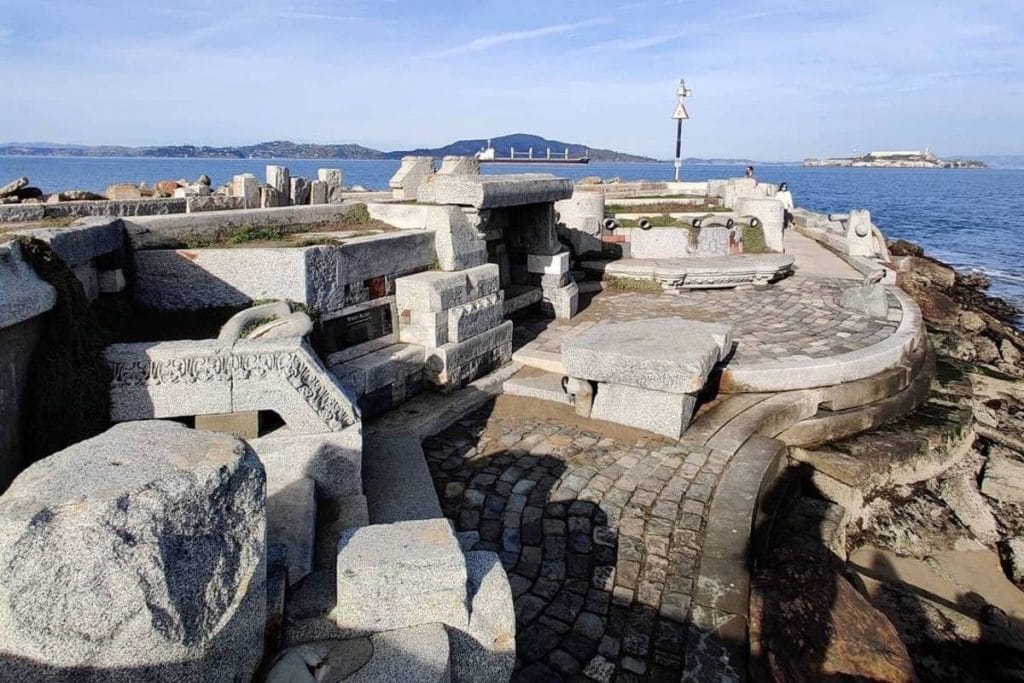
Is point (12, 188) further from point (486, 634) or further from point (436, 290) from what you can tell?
point (486, 634)

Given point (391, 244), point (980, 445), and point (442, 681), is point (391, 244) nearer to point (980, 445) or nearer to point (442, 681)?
point (442, 681)

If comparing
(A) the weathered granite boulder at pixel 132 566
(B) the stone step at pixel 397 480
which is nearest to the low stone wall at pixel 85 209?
(B) the stone step at pixel 397 480

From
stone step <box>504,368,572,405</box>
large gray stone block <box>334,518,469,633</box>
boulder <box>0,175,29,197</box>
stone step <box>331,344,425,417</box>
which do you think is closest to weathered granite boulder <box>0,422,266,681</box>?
large gray stone block <box>334,518,469,633</box>

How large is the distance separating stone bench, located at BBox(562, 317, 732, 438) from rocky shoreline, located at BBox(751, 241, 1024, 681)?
123 centimetres

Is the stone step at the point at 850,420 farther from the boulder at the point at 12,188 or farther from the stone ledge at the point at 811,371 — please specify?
the boulder at the point at 12,188

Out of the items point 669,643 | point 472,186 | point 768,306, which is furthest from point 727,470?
point 768,306

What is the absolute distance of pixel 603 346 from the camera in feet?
19.1

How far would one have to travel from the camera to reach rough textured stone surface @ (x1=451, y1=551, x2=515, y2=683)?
2.48 m

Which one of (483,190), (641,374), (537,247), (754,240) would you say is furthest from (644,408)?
(754,240)

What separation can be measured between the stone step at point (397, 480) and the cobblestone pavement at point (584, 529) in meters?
0.28

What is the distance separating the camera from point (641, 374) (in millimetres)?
5531

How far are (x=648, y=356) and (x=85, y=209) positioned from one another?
5.76 metres

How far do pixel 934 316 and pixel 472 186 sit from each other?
10186mm

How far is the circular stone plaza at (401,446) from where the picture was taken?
1905 millimetres
